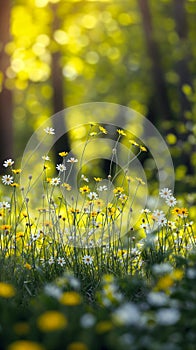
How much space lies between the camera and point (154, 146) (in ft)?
41.1

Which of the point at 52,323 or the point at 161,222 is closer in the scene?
the point at 52,323

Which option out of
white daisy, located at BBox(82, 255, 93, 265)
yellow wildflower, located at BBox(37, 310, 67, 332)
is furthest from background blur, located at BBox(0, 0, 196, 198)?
yellow wildflower, located at BBox(37, 310, 67, 332)

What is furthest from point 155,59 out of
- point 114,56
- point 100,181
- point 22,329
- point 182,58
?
point 22,329

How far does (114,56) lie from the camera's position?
18047mm

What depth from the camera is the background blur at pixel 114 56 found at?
11477 mm

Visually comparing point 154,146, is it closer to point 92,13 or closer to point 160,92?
point 160,92

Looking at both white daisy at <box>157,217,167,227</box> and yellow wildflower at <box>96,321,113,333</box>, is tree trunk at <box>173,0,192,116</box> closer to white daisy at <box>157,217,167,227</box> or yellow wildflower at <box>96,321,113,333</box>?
white daisy at <box>157,217,167,227</box>

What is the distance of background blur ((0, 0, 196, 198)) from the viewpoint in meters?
11.5

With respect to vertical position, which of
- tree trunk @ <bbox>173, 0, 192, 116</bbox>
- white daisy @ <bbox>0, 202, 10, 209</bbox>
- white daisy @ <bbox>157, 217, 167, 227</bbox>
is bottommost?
white daisy @ <bbox>157, 217, 167, 227</bbox>

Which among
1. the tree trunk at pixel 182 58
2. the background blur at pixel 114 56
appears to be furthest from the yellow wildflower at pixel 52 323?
the tree trunk at pixel 182 58

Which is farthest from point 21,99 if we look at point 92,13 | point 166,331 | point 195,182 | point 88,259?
point 166,331

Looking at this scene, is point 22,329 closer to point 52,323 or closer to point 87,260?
point 52,323

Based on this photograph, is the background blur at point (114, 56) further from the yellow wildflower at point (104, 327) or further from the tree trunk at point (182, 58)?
the yellow wildflower at point (104, 327)

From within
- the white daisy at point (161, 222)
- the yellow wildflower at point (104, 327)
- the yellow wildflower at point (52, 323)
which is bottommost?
the yellow wildflower at point (104, 327)
